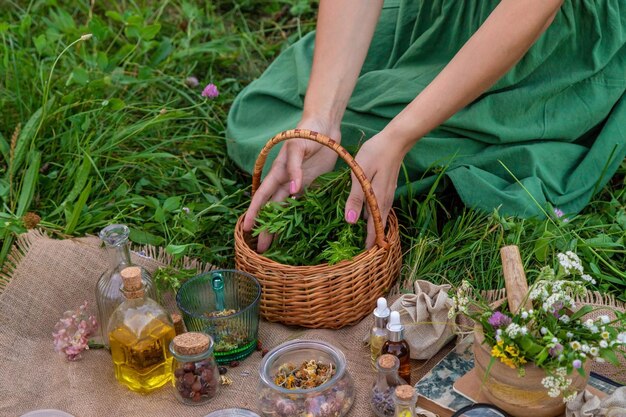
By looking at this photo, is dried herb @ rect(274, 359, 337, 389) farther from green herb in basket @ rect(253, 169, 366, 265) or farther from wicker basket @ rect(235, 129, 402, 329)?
green herb in basket @ rect(253, 169, 366, 265)

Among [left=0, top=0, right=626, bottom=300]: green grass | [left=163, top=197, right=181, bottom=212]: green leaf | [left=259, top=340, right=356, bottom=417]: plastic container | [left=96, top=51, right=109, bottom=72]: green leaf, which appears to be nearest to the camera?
[left=259, top=340, right=356, bottom=417]: plastic container

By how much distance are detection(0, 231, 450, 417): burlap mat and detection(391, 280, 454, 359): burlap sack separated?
5 centimetres

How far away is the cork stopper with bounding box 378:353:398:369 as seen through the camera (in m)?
1.82

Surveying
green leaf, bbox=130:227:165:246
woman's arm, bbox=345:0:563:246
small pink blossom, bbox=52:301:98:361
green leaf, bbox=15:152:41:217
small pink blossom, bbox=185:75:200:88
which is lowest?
small pink blossom, bbox=52:301:98:361

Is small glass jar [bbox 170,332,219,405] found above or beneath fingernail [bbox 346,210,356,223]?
beneath

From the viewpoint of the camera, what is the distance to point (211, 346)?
1.90 metres

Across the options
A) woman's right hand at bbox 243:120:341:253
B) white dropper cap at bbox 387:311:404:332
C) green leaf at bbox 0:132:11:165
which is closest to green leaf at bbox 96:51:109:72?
green leaf at bbox 0:132:11:165

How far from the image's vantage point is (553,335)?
1.66m

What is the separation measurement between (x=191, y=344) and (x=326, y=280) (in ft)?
1.27

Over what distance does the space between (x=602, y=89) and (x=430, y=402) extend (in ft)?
3.77

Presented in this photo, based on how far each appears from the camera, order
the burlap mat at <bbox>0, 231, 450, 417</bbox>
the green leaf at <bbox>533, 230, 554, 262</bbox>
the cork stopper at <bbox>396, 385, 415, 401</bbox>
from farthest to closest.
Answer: the green leaf at <bbox>533, 230, 554, 262</bbox>
the burlap mat at <bbox>0, 231, 450, 417</bbox>
the cork stopper at <bbox>396, 385, 415, 401</bbox>

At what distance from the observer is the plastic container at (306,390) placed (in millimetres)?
1848

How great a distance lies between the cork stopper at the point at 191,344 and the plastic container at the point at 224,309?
129 mm

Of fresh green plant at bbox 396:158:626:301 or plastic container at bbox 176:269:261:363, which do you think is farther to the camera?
fresh green plant at bbox 396:158:626:301
